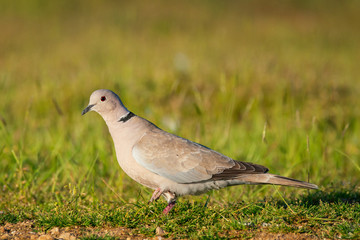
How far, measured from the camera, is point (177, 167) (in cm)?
429

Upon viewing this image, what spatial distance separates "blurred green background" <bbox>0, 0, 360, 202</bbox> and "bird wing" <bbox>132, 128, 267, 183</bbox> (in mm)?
826

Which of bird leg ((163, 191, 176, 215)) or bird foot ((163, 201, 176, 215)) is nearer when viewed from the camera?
bird foot ((163, 201, 176, 215))

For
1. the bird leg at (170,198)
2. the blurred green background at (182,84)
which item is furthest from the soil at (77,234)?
the blurred green background at (182,84)

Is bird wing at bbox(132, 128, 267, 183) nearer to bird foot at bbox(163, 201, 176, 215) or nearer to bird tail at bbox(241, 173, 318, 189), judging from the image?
bird tail at bbox(241, 173, 318, 189)

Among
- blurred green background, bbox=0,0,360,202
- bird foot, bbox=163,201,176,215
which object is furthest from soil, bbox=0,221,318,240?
blurred green background, bbox=0,0,360,202

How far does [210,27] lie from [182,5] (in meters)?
3.20

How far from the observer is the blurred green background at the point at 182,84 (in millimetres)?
5941

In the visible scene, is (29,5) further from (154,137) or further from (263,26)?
(154,137)

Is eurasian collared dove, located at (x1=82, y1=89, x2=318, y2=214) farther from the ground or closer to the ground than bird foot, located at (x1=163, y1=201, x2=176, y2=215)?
farther from the ground

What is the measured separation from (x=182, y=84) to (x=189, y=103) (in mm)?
547

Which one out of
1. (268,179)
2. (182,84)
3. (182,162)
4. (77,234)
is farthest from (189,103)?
(77,234)

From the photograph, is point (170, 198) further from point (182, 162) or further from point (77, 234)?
point (77, 234)

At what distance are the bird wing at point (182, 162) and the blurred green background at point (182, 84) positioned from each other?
0.83 metres

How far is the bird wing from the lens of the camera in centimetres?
425
